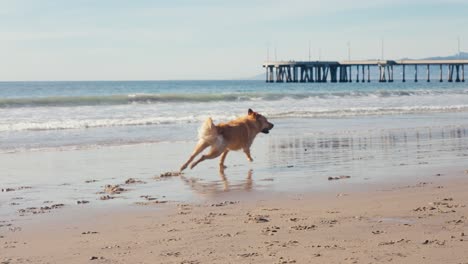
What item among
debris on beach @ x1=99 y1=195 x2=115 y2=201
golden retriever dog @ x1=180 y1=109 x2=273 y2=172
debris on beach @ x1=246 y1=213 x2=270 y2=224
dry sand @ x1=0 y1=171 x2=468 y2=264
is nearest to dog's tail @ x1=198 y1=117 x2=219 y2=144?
golden retriever dog @ x1=180 y1=109 x2=273 y2=172

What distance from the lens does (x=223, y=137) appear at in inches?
349

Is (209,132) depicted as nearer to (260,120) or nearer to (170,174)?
(170,174)

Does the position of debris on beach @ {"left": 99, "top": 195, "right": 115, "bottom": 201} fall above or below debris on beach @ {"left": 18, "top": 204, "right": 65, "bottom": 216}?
below

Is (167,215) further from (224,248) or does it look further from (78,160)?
(78,160)

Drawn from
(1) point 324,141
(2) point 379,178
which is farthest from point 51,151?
(2) point 379,178

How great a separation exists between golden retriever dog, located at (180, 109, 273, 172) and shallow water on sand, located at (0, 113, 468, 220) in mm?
204

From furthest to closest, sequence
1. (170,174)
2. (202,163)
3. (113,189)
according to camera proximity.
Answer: (202,163) → (170,174) → (113,189)

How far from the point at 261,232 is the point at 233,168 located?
4.14 m

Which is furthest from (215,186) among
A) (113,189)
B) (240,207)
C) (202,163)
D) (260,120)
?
(260,120)

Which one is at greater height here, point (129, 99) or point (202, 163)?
point (202, 163)

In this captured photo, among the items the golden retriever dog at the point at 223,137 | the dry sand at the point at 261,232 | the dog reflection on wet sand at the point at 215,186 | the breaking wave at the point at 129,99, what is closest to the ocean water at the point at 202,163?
the dog reflection on wet sand at the point at 215,186

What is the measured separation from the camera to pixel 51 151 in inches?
436

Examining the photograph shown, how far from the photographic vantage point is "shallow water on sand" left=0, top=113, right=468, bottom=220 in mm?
6852

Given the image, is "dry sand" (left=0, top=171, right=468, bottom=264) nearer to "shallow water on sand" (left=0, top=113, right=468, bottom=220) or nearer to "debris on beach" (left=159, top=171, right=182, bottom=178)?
"shallow water on sand" (left=0, top=113, right=468, bottom=220)
